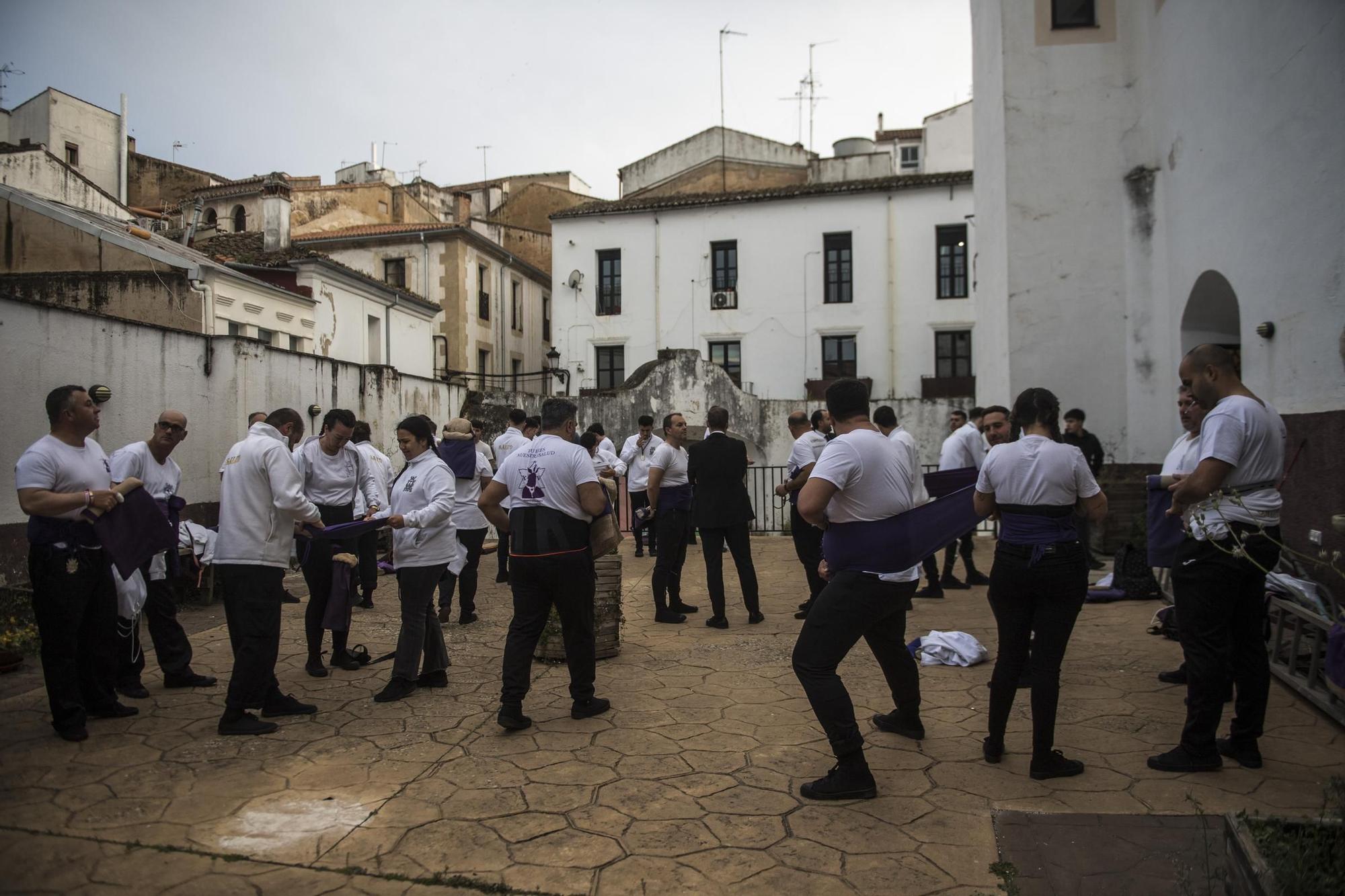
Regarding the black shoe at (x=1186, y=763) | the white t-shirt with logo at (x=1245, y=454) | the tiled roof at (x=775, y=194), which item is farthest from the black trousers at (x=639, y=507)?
the tiled roof at (x=775, y=194)

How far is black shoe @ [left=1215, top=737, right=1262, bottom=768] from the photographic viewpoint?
172 inches

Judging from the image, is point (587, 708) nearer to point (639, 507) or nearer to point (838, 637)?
point (838, 637)

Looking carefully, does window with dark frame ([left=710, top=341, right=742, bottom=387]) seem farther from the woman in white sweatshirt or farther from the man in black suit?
the woman in white sweatshirt

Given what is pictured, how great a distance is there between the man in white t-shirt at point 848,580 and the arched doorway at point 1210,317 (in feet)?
25.7

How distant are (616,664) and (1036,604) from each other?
3292mm

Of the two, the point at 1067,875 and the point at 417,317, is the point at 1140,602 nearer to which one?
the point at 1067,875

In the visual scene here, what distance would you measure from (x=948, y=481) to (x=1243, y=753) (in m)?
2.04

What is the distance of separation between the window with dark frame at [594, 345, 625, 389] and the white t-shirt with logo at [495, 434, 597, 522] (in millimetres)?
25788

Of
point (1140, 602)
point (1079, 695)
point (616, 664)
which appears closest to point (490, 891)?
point (616, 664)

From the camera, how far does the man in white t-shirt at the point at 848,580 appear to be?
161 inches

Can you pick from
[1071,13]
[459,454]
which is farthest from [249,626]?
[1071,13]

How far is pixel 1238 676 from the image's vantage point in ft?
14.4

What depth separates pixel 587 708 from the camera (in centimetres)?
539

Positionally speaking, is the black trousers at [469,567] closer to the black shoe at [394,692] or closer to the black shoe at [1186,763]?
the black shoe at [394,692]
